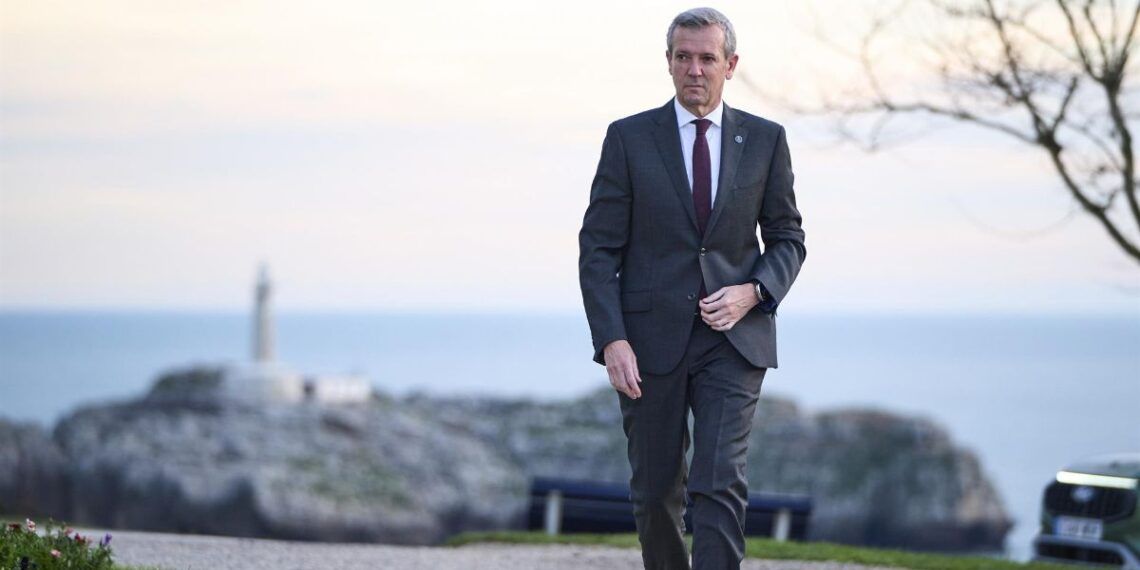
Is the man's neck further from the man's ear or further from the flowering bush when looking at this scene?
the flowering bush

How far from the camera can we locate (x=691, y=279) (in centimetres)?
627

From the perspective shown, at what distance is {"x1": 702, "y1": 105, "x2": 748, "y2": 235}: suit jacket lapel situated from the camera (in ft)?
20.7

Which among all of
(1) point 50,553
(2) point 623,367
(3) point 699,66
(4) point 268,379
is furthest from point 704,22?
(4) point 268,379

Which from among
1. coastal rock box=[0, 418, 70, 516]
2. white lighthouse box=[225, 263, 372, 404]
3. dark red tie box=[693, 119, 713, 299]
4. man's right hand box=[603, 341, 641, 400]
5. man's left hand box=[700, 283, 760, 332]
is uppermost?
dark red tie box=[693, 119, 713, 299]

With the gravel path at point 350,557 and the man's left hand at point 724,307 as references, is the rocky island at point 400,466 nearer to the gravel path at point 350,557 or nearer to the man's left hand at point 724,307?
the gravel path at point 350,557

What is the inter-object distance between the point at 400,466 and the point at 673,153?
127 feet

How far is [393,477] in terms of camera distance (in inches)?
1720

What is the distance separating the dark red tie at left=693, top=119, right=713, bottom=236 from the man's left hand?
26 cm

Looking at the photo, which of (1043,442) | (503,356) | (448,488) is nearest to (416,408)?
(448,488)

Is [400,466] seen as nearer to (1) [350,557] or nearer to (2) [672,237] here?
(1) [350,557]

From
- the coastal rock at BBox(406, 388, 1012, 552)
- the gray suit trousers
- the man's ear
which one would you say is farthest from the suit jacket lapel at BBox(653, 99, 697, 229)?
the coastal rock at BBox(406, 388, 1012, 552)

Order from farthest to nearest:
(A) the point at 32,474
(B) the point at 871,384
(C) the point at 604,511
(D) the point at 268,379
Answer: (B) the point at 871,384 → (D) the point at 268,379 → (A) the point at 32,474 → (C) the point at 604,511

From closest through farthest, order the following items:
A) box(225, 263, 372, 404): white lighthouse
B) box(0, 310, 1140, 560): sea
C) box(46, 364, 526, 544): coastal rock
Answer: box(46, 364, 526, 544): coastal rock
box(225, 263, 372, 404): white lighthouse
box(0, 310, 1140, 560): sea

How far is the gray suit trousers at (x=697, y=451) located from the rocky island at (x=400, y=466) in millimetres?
32524
